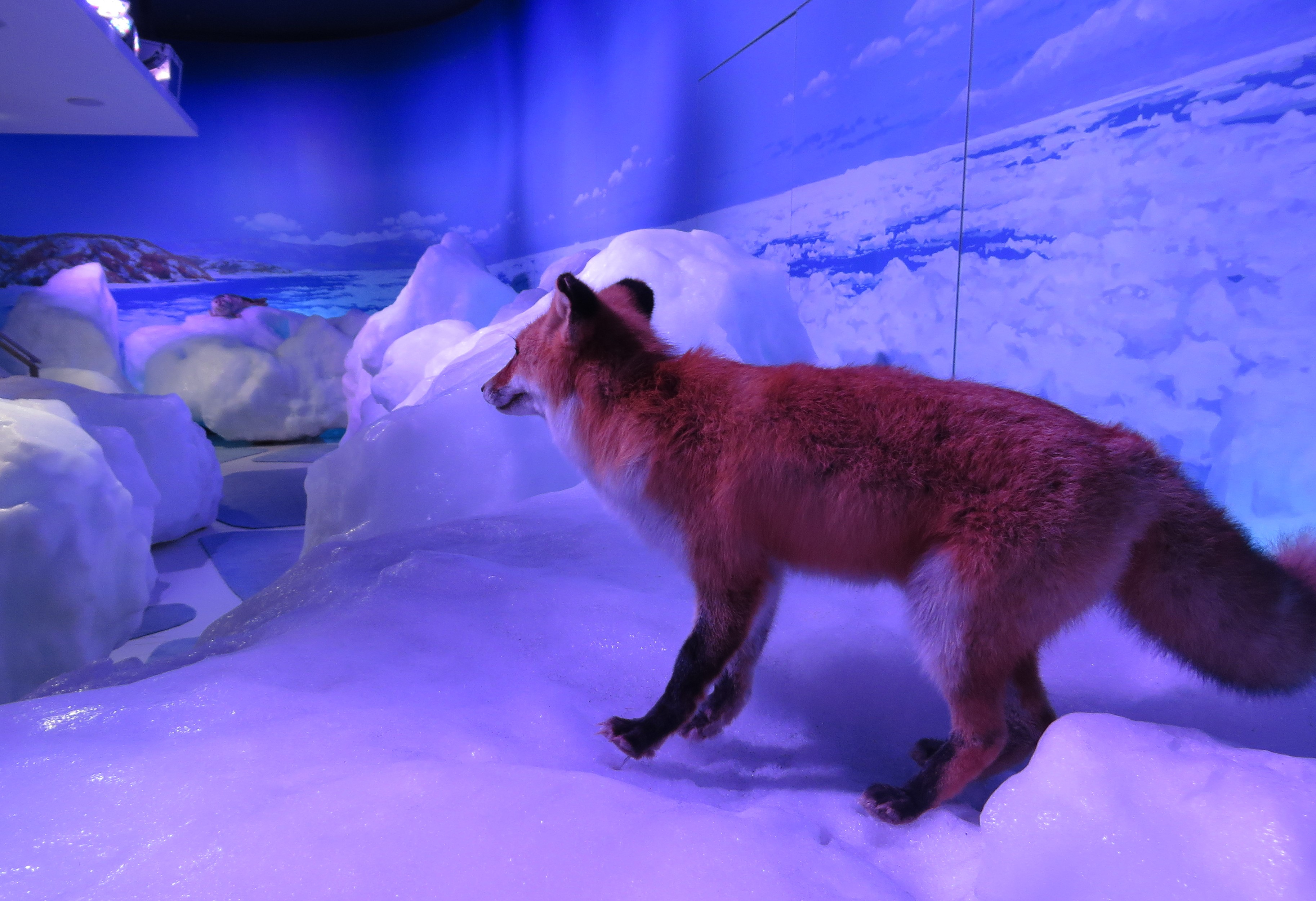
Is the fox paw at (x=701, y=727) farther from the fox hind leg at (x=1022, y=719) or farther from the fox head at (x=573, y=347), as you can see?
the fox head at (x=573, y=347)

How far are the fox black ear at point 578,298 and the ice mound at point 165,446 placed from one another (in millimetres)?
5713

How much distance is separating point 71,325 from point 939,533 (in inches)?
529

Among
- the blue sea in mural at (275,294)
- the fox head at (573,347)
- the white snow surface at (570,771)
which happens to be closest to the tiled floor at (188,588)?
the white snow surface at (570,771)

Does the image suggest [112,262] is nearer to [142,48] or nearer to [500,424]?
[142,48]

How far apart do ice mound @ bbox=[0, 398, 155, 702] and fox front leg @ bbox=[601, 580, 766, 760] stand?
355 centimetres

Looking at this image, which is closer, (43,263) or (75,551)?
(75,551)

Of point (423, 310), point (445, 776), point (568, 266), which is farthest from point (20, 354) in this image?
point (445, 776)

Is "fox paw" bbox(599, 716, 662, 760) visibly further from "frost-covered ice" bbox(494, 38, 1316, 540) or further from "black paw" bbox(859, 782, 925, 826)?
"frost-covered ice" bbox(494, 38, 1316, 540)

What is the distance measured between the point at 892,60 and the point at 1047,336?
2091 mm

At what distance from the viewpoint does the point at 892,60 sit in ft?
14.0

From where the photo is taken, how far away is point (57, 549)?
3.58 metres

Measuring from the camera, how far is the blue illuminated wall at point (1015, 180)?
264cm

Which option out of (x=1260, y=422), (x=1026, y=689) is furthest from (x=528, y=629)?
(x=1260, y=422)

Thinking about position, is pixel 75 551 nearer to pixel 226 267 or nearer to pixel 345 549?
pixel 345 549
